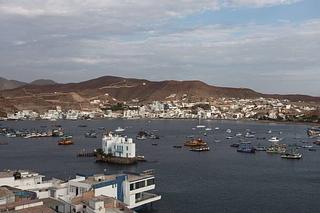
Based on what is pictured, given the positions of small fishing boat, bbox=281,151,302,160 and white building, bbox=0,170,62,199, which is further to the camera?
small fishing boat, bbox=281,151,302,160

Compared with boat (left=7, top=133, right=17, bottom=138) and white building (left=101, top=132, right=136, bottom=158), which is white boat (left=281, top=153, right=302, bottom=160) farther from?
boat (left=7, top=133, right=17, bottom=138)

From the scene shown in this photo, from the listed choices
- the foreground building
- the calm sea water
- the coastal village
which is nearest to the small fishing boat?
the calm sea water

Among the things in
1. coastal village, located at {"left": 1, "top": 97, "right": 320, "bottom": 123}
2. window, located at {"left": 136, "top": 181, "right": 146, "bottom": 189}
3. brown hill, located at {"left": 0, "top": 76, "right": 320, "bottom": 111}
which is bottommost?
window, located at {"left": 136, "top": 181, "right": 146, "bottom": 189}

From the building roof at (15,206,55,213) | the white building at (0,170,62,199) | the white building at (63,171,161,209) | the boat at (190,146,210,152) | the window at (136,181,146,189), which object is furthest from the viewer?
the boat at (190,146,210,152)

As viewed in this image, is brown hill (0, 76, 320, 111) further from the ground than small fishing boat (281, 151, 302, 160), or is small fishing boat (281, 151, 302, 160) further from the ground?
brown hill (0, 76, 320, 111)

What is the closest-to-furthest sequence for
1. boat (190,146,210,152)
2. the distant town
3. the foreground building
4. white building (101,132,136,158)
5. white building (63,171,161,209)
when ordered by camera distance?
1. the foreground building
2. white building (63,171,161,209)
3. white building (101,132,136,158)
4. boat (190,146,210,152)
5. the distant town

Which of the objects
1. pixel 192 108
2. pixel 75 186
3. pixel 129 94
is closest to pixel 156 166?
pixel 75 186

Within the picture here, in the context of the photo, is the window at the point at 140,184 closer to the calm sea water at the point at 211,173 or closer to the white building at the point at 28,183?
the calm sea water at the point at 211,173

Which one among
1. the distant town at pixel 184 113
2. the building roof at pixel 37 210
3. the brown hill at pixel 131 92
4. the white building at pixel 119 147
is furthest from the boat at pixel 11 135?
the brown hill at pixel 131 92
